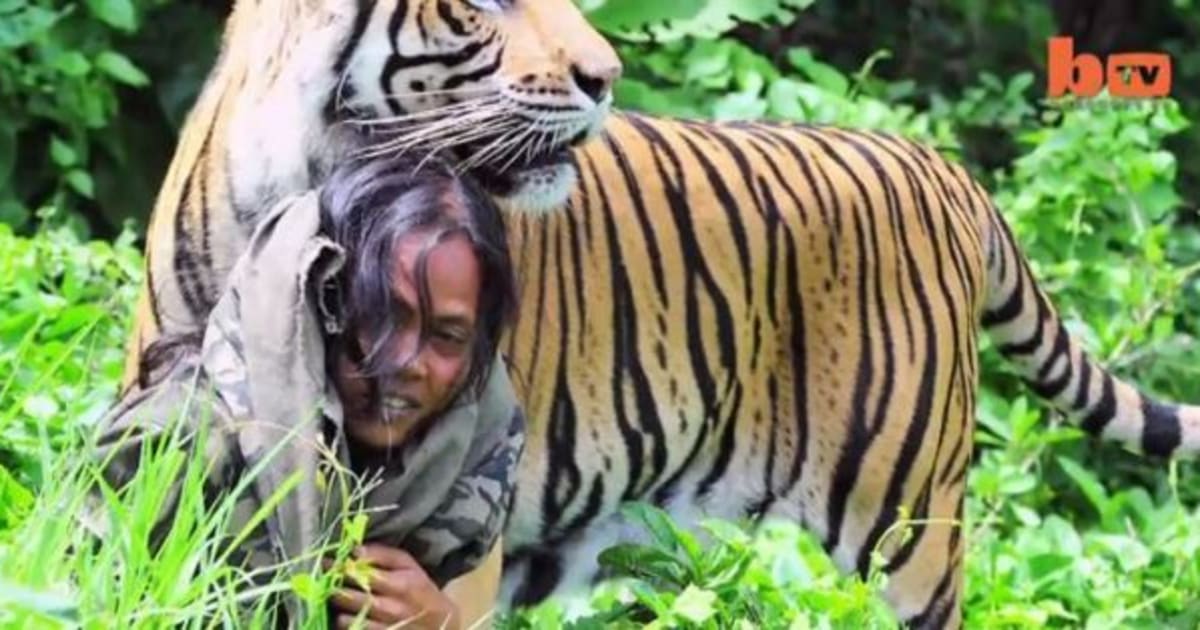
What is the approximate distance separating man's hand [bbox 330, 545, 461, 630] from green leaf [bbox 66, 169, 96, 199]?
3.45 metres

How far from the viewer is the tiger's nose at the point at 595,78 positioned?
3.22 m

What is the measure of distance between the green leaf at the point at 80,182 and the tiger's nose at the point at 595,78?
3156 mm

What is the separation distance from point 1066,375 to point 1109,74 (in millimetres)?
2767

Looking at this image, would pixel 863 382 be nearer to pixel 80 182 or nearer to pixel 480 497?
pixel 480 497

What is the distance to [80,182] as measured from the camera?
6.18 m

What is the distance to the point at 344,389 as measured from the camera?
2873 millimetres

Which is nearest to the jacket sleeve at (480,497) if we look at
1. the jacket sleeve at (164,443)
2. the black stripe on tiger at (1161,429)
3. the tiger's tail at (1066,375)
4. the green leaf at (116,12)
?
the jacket sleeve at (164,443)

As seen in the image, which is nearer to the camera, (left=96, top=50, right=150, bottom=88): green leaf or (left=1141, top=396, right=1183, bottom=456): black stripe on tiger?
(left=1141, top=396, right=1183, bottom=456): black stripe on tiger

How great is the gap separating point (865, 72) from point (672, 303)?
8.57ft

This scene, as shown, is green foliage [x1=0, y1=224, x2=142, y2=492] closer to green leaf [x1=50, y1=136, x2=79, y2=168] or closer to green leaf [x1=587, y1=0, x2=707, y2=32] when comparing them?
green leaf [x1=50, y1=136, x2=79, y2=168]

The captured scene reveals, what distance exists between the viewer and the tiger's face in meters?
3.23

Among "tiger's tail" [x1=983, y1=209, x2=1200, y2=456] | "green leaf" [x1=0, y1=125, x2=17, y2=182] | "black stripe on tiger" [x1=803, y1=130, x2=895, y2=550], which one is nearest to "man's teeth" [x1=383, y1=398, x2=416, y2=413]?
"black stripe on tiger" [x1=803, y1=130, x2=895, y2=550]

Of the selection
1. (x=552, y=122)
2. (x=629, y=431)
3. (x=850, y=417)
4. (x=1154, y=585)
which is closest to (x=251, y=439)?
(x=552, y=122)

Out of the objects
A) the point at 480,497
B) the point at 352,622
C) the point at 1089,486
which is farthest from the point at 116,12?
the point at 352,622
